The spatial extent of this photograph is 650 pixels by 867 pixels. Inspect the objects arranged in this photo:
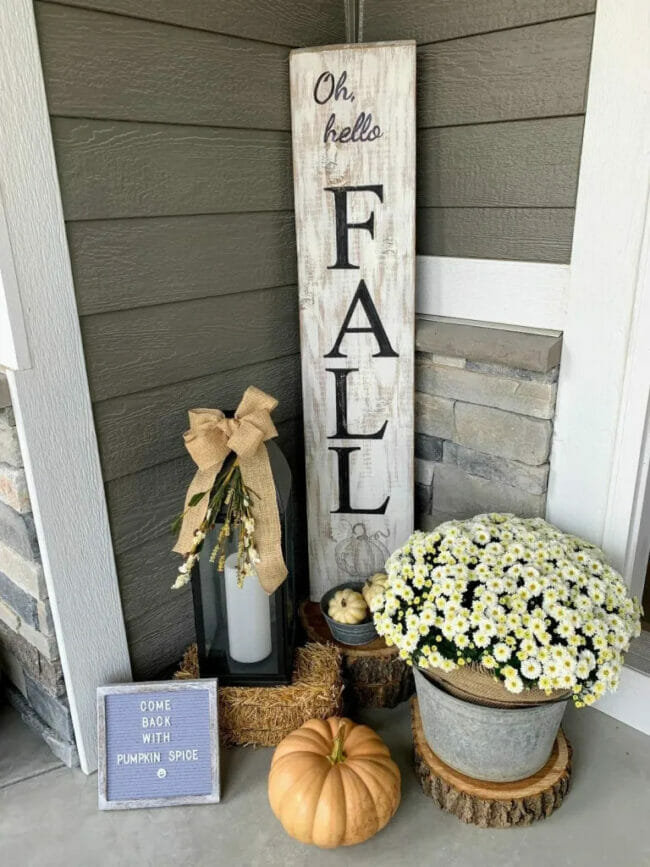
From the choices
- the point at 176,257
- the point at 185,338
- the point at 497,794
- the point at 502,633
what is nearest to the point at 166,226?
the point at 176,257

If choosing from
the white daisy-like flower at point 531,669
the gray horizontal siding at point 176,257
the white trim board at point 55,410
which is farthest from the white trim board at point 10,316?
the white daisy-like flower at point 531,669

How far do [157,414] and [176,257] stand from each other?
13.6 inches

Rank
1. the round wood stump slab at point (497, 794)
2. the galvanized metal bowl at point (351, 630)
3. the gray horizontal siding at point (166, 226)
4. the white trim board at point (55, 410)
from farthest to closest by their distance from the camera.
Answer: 1. the galvanized metal bowl at point (351, 630)
2. the round wood stump slab at point (497, 794)
3. the gray horizontal siding at point (166, 226)
4. the white trim board at point (55, 410)

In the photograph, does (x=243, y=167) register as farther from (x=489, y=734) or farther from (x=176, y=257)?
(x=489, y=734)

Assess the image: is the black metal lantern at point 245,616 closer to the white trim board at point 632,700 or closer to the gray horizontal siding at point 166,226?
the gray horizontal siding at point 166,226

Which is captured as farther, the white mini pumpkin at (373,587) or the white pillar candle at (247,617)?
the white mini pumpkin at (373,587)

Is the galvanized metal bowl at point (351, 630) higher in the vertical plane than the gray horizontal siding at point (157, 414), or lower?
lower

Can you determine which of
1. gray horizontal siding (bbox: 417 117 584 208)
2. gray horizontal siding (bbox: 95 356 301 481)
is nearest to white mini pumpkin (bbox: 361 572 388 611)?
gray horizontal siding (bbox: 95 356 301 481)

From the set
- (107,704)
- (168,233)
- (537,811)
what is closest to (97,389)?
(168,233)

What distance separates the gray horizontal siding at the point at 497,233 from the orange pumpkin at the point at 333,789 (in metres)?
1.10

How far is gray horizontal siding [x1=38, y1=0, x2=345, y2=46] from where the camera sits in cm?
133

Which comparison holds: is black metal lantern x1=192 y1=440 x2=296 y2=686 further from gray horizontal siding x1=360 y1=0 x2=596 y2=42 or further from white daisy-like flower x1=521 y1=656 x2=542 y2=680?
gray horizontal siding x1=360 y1=0 x2=596 y2=42

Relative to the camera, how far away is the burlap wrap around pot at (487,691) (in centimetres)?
132

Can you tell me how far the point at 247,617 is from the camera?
1.58 metres
